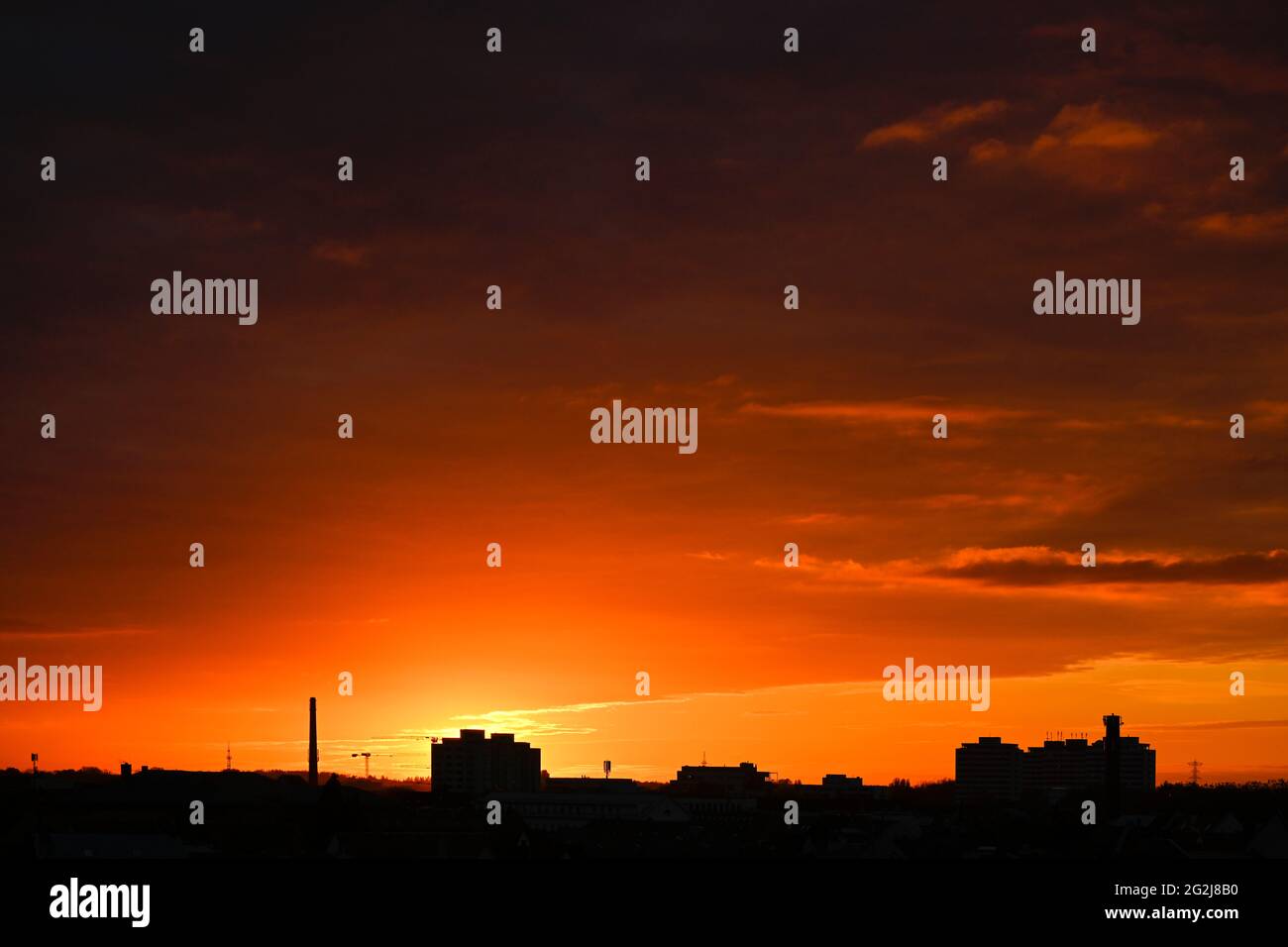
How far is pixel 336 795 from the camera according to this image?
15062 cm
